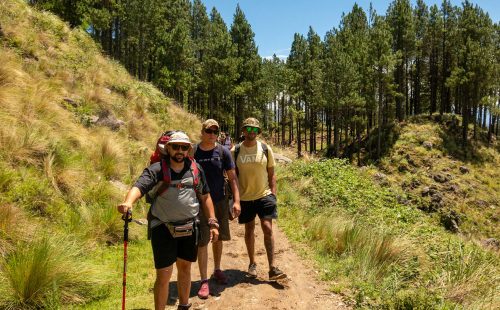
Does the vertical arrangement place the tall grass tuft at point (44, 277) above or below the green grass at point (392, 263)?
above

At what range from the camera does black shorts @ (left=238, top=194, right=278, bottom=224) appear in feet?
18.7

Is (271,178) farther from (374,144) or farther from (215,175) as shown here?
(374,144)

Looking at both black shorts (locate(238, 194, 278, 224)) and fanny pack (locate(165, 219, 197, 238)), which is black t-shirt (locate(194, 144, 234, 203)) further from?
fanny pack (locate(165, 219, 197, 238))

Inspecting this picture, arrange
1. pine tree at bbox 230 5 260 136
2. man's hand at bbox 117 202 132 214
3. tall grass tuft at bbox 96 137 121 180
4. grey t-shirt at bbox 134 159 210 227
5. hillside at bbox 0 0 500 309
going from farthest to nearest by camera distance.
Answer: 1. pine tree at bbox 230 5 260 136
2. tall grass tuft at bbox 96 137 121 180
3. hillside at bbox 0 0 500 309
4. grey t-shirt at bbox 134 159 210 227
5. man's hand at bbox 117 202 132 214

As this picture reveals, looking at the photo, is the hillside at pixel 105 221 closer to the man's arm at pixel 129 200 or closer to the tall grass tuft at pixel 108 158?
the tall grass tuft at pixel 108 158

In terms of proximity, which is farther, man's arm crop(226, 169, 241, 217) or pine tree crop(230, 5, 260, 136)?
pine tree crop(230, 5, 260, 136)

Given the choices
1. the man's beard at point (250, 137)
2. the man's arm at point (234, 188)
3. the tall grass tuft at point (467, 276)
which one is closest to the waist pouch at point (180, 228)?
the man's arm at point (234, 188)

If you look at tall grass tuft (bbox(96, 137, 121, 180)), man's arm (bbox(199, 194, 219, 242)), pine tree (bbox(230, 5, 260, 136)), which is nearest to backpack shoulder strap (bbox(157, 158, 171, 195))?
man's arm (bbox(199, 194, 219, 242))

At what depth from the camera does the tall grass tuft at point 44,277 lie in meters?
4.20

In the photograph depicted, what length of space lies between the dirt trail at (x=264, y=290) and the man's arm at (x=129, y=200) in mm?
2051

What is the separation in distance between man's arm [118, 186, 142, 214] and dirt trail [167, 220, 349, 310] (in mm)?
2051

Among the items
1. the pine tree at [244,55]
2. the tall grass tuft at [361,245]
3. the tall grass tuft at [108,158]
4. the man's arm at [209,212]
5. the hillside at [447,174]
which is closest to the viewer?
the man's arm at [209,212]

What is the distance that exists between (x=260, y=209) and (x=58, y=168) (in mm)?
4241

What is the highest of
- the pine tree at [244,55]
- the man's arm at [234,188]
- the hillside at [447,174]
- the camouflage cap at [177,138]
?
the pine tree at [244,55]
